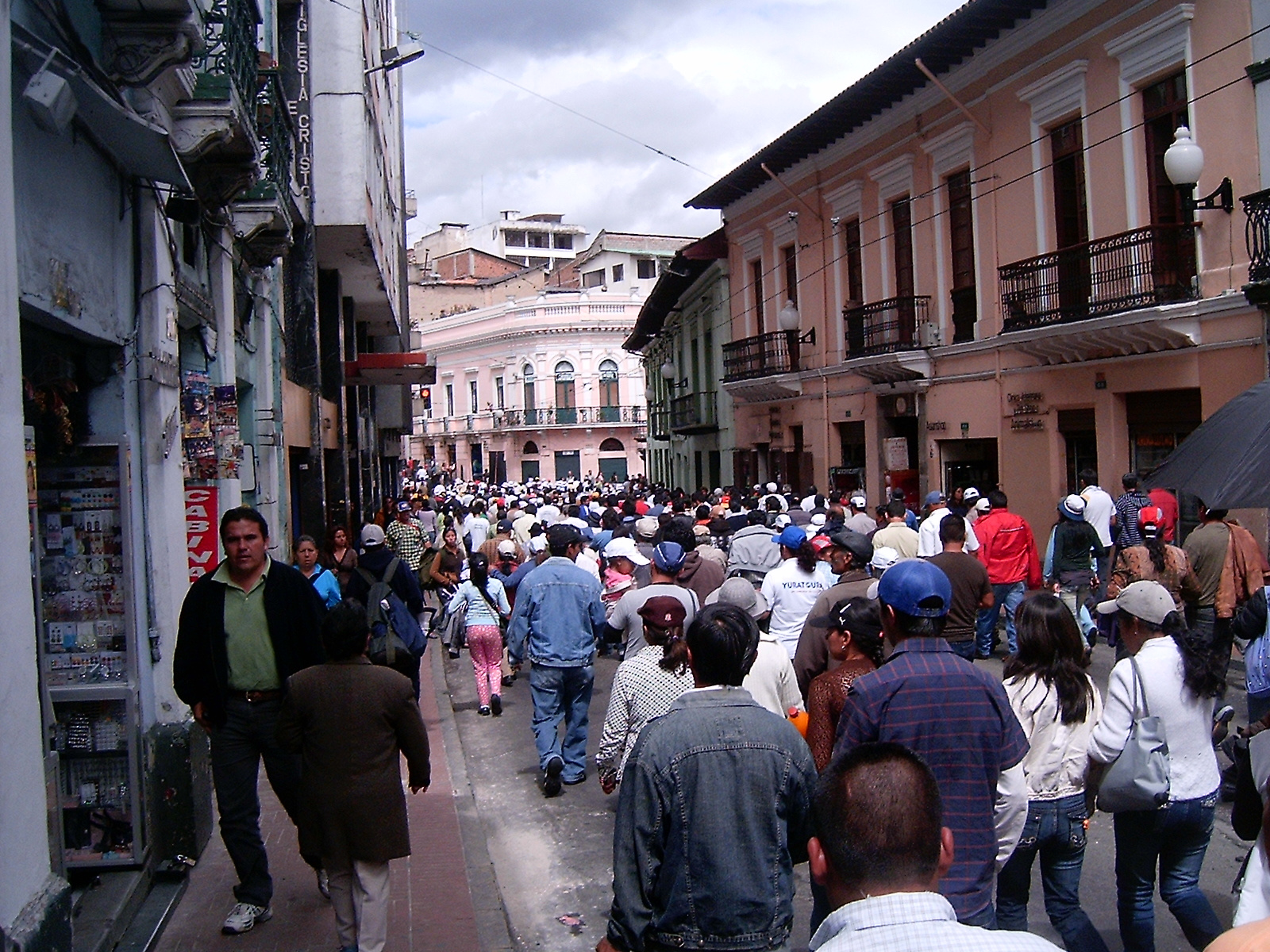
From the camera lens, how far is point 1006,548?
10.8 meters

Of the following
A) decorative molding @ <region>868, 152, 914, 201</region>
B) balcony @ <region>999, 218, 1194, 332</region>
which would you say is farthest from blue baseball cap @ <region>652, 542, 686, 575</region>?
decorative molding @ <region>868, 152, 914, 201</region>

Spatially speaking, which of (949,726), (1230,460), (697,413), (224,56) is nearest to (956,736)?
(949,726)

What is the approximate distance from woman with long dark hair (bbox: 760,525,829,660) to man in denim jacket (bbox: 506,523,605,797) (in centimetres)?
118

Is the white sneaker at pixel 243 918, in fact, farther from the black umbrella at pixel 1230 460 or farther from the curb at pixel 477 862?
the black umbrella at pixel 1230 460

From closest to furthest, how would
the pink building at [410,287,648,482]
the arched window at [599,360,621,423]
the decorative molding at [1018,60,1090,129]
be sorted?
1. the decorative molding at [1018,60,1090,129]
2. the pink building at [410,287,648,482]
3. the arched window at [599,360,621,423]

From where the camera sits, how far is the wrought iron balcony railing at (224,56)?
6691 millimetres

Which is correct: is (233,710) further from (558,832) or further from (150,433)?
(558,832)

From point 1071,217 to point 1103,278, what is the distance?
2106 millimetres

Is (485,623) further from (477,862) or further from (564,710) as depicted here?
(477,862)

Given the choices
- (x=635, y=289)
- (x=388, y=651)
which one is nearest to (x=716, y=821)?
(x=388, y=651)

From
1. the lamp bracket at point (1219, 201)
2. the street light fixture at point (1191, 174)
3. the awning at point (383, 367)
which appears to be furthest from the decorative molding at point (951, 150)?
the awning at point (383, 367)

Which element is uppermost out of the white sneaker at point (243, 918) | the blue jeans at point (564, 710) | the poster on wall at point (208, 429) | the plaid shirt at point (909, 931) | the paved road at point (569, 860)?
the poster on wall at point (208, 429)

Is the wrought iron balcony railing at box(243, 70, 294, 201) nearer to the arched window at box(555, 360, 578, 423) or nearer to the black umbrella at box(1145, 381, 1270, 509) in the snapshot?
the black umbrella at box(1145, 381, 1270, 509)

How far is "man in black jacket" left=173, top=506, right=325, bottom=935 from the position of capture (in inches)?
209
